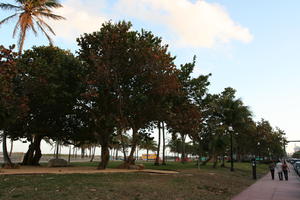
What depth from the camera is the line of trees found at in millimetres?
20047

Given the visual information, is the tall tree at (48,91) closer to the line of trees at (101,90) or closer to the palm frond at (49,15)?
the line of trees at (101,90)

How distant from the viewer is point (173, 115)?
78.2 feet

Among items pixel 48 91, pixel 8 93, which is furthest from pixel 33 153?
pixel 8 93

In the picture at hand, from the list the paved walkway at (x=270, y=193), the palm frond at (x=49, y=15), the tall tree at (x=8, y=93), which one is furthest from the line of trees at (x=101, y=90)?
the paved walkway at (x=270, y=193)

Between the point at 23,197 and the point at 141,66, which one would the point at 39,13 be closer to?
the point at 141,66

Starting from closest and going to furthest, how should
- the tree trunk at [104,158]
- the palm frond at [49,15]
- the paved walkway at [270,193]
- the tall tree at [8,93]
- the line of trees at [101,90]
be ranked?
the paved walkway at [270,193], the tall tree at [8,93], the line of trees at [101,90], the tree trunk at [104,158], the palm frond at [49,15]

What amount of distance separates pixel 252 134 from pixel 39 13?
142 ft

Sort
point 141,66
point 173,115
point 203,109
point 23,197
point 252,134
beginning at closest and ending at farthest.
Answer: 1. point 23,197
2. point 141,66
3. point 173,115
4. point 203,109
5. point 252,134

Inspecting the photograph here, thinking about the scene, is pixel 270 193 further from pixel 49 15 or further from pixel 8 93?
pixel 49 15

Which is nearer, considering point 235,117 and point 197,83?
point 197,83

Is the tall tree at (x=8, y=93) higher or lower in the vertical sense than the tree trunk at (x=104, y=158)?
higher

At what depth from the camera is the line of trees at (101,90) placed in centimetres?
2005

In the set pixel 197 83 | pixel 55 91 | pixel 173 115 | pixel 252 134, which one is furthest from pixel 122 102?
pixel 252 134

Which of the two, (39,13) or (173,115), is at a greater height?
(39,13)
